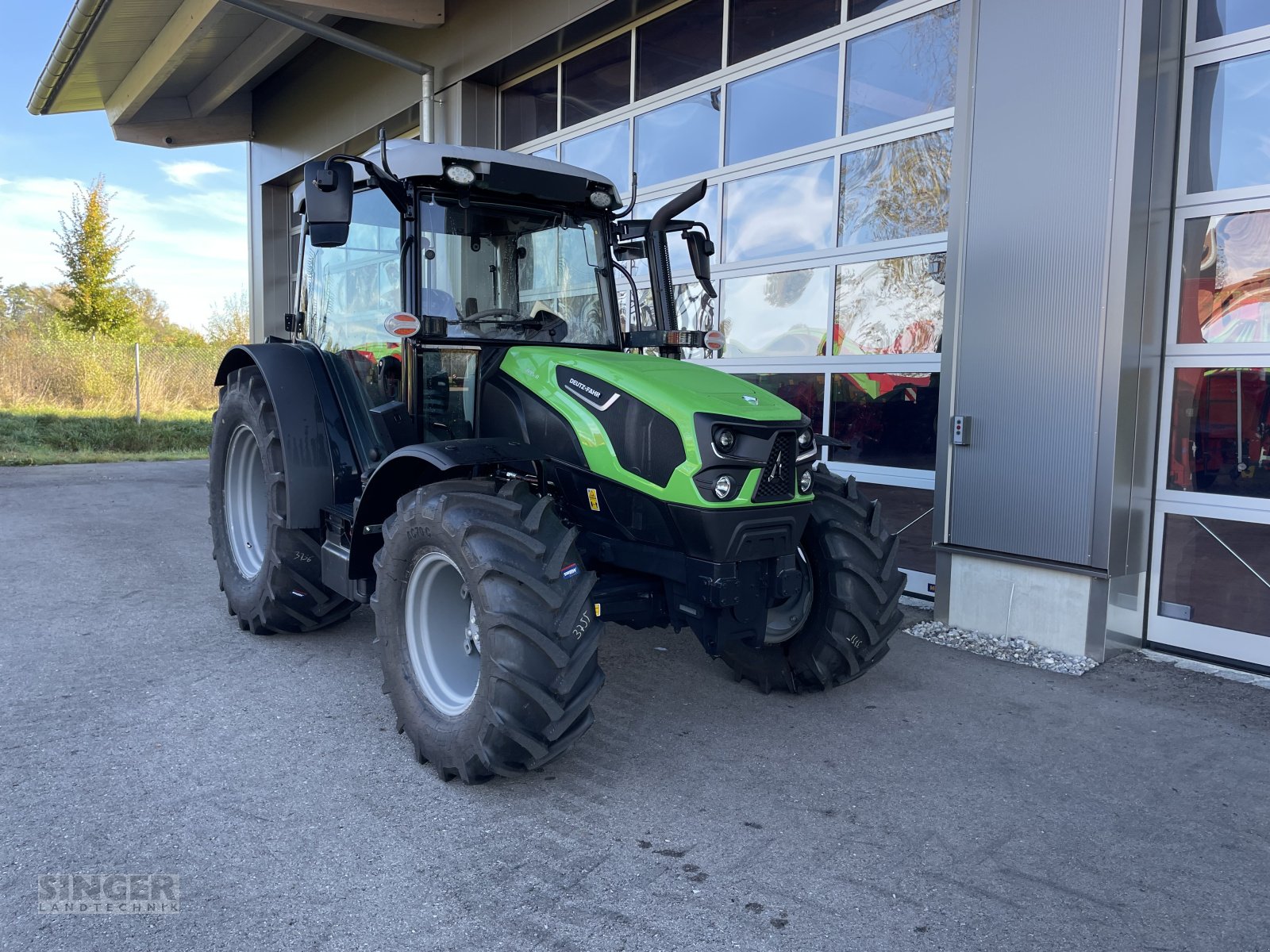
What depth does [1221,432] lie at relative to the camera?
4.98 m

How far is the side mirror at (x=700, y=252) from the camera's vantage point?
14.4 ft

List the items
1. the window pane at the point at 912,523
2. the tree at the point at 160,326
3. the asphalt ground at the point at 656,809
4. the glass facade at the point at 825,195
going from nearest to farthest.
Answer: the asphalt ground at the point at 656,809, the glass facade at the point at 825,195, the window pane at the point at 912,523, the tree at the point at 160,326

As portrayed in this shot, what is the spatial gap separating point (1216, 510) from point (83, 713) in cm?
563

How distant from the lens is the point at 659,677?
15.1ft

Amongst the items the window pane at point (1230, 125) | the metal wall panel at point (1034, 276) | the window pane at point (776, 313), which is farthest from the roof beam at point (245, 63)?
the window pane at point (1230, 125)

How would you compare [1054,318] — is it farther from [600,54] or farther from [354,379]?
[600,54]

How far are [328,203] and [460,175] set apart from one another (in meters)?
0.56

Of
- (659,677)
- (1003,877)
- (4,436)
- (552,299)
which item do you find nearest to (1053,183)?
(552,299)

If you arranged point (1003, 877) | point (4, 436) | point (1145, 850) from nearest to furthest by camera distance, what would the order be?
point (1003, 877) < point (1145, 850) < point (4, 436)

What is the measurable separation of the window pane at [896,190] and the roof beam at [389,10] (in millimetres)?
5945

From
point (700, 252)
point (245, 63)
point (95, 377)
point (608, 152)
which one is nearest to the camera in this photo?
point (700, 252)

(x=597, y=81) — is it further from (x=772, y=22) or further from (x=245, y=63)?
(x=245, y=63)

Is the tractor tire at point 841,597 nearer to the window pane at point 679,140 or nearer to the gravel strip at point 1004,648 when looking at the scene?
the gravel strip at point 1004,648

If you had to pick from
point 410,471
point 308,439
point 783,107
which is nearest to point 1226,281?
point 783,107
